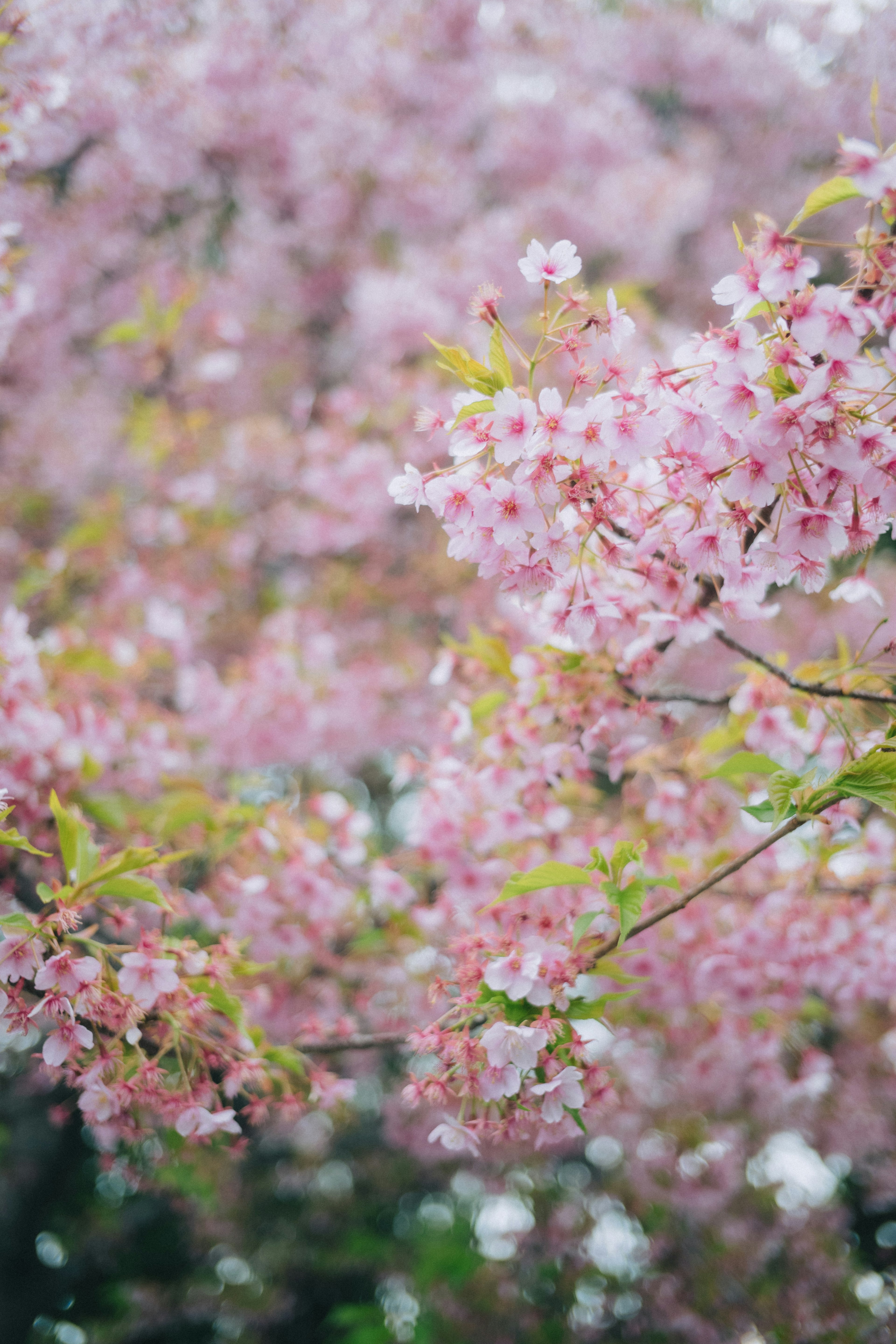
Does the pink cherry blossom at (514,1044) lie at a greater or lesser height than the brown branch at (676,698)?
greater

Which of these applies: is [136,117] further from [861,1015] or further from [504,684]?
[861,1015]

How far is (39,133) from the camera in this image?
2.88 metres

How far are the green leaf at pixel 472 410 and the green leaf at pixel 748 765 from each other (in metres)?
0.81

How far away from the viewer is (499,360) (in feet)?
4.09

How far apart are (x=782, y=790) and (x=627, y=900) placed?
325mm

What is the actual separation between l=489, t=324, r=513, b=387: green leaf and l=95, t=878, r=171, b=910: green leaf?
110 cm

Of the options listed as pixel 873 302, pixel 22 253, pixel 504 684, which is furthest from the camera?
pixel 504 684

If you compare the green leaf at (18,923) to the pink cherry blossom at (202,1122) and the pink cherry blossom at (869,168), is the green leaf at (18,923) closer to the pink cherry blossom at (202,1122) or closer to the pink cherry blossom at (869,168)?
the pink cherry blossom at (202,1122)

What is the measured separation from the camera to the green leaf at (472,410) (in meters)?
1.21

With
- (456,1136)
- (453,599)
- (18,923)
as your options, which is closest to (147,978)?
(18,923)

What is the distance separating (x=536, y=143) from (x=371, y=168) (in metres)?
1.08

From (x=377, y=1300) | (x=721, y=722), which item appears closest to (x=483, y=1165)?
(x=377, y=1300)

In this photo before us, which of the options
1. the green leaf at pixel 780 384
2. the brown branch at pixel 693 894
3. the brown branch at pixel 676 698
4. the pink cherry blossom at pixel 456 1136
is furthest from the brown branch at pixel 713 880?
the green leaf at pixel 780 384

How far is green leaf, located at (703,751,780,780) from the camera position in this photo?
148 cm
